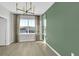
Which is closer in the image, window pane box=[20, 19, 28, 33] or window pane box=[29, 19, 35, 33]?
window pane box=[20, 19, 28, 33]

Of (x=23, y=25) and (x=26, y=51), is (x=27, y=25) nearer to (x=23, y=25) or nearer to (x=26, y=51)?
(x=23, y=25)

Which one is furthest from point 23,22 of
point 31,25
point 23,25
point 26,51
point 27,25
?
point 26,51

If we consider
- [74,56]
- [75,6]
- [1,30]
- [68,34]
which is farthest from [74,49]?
[1,30]

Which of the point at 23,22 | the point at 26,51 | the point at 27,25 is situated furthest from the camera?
the point at 27,25

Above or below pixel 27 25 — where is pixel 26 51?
below

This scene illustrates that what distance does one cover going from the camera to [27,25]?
10.6 metres

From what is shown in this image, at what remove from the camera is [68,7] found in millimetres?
4020

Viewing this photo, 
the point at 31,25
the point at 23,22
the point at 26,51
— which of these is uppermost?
the point at 23,22

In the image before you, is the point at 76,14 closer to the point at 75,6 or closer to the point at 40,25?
the point at 75,6

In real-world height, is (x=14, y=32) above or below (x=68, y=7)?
below

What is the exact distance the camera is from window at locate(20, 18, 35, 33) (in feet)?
34.5

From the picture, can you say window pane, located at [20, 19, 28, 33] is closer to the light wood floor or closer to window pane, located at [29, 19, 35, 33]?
window pane, located at [29, 19, 35, 33]

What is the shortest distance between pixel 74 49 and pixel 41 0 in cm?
275

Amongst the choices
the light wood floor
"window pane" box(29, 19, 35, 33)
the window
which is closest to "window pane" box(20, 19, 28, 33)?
the window
